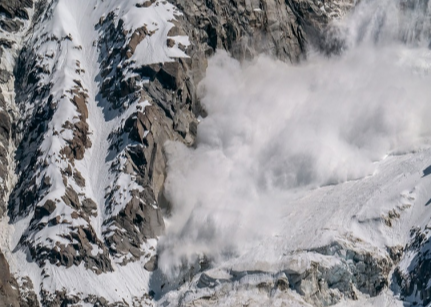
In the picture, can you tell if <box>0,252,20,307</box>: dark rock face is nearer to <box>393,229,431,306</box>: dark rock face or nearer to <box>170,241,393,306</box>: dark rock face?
<box>170,241,393,306</box>: dark rock face

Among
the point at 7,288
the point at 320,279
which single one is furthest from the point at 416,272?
the point at 7,288

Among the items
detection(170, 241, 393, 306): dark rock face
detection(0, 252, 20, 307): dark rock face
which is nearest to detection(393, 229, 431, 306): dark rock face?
detection(170, 241, 393, 306): dark rock face

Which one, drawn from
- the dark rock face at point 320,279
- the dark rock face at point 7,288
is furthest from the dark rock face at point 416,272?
the dark rock face at point 7,288

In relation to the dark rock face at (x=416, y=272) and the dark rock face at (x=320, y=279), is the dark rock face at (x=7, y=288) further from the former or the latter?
the dark rock face at (x=416, y=272)

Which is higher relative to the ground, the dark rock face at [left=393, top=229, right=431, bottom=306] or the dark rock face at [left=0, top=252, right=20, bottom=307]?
the dark rock face at [left=393, top=229, right=431, bottom=306]

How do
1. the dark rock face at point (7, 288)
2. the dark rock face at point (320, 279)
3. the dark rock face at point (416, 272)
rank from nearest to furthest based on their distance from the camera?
the dark rock face at point (416, 272) < the dark rock face at point (320, 279) < the dark rock face at point (7, 288)

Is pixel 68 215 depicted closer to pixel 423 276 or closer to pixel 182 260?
pixel 182 260

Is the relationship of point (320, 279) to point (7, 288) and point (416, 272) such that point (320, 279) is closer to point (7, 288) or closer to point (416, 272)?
point (416, 272)

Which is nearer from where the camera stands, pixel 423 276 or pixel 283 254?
pixel 423 276

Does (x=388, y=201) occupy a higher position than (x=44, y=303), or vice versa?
(x=388, y=201)

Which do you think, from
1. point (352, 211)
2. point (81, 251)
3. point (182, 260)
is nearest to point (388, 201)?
point (352, 211)

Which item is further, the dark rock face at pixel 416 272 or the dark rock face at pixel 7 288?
the dark rock face at pixel 7 288
